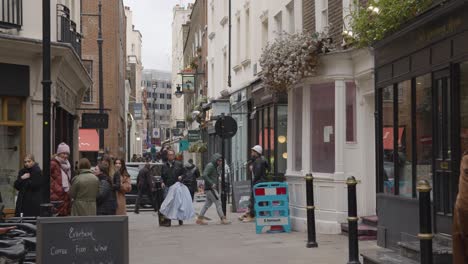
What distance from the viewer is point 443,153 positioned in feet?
31.3

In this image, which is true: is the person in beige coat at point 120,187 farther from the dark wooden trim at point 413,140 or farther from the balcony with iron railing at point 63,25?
the dark wooden trim at point 413,140

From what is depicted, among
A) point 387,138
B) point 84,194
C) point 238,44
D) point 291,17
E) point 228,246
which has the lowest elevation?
point 228,246

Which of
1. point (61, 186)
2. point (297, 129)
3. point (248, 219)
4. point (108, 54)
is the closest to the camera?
point (61, 186)

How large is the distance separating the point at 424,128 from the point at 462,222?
3.47 metres

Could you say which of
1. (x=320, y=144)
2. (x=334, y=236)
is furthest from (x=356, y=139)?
(x=334, y=236)

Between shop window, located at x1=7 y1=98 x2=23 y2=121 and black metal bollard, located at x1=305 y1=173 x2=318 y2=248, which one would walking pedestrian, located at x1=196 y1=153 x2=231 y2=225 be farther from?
black metal bollard, located at x1=305 y1=173 x2=318 y2=248

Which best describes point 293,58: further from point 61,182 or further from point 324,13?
point 61,182

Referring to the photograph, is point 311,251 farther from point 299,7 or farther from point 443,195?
point 299,7

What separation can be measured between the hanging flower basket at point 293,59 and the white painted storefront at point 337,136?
12.2 inches

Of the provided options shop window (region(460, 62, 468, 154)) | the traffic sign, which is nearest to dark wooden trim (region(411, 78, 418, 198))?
shop window (region(460, 62, 468, 154))

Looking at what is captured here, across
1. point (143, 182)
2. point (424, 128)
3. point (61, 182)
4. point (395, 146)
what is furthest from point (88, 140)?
point (424, 128)

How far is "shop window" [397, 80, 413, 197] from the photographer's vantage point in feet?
35.2

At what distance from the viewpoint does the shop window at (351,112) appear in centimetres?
1572

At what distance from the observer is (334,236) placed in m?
15.2
